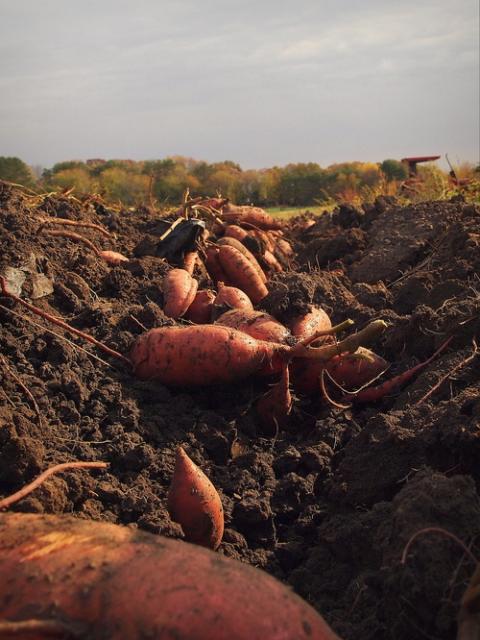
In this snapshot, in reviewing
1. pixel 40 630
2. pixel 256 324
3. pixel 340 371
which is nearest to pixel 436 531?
pixel 40 630

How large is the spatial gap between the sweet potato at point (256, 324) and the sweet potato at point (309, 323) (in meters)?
0.18

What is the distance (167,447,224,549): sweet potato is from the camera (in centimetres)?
262

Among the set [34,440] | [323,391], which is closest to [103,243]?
[323,391]

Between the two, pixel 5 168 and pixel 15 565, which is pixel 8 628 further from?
pixel 5 168

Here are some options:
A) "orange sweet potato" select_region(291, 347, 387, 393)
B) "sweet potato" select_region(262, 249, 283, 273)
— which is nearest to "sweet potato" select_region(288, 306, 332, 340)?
"orange sweet potato" select_region(291, 347, 387, 393)

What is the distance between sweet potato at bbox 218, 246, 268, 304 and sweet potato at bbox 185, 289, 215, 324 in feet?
1.71

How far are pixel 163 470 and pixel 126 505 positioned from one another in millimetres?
382

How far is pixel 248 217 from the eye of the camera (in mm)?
7105

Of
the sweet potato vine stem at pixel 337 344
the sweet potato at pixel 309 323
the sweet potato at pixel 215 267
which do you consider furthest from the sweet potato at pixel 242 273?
the sweet potato vine stem at pixel 337 344

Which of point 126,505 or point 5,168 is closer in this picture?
point 126,505

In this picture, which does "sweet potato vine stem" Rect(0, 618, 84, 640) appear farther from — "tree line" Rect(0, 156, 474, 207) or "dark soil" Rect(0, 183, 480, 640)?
"tree line" Rect(0, 156, 474, 207)

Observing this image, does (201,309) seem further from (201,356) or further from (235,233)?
(235,233)

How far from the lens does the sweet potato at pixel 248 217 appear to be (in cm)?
694

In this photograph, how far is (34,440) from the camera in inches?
102
